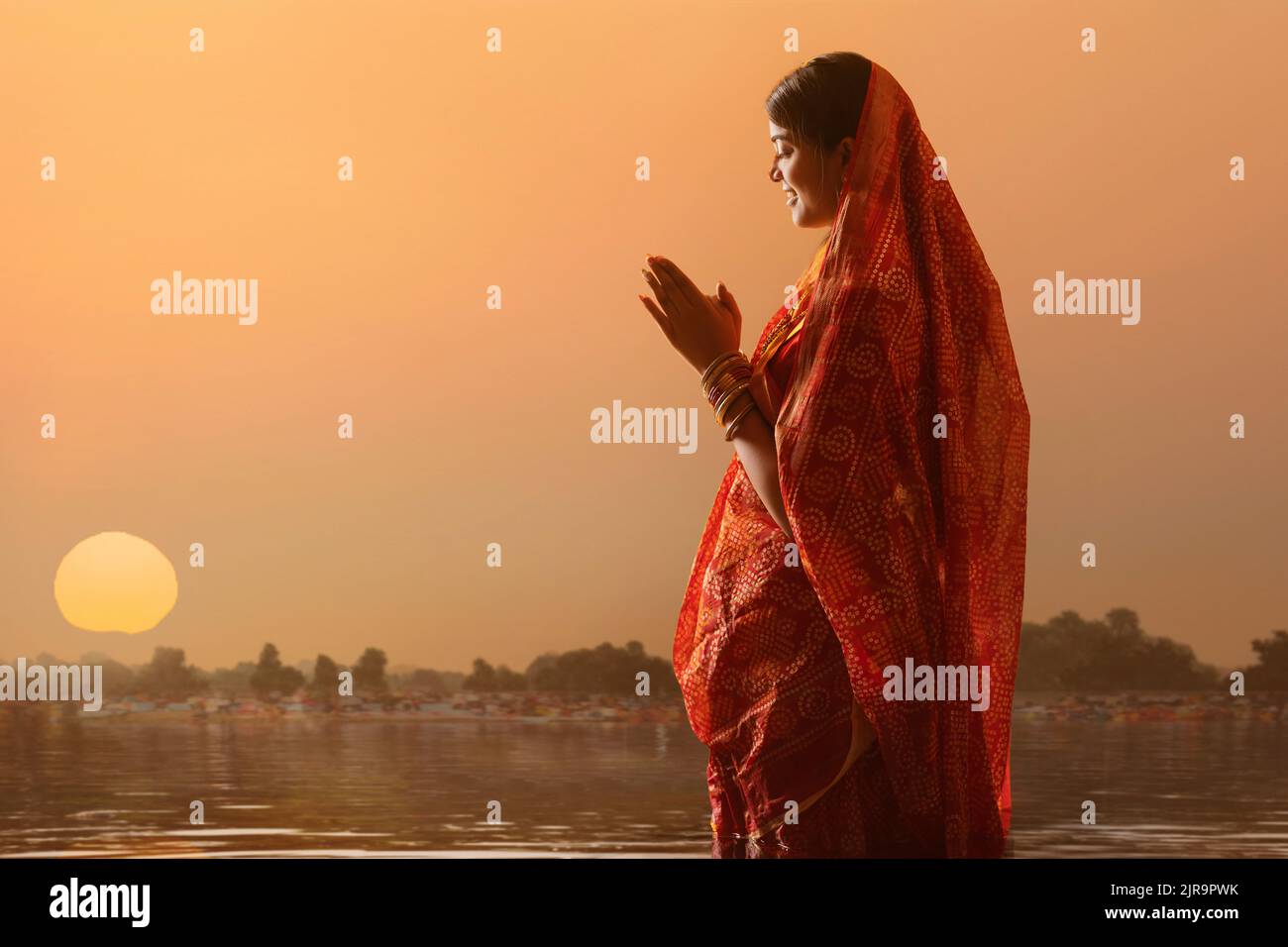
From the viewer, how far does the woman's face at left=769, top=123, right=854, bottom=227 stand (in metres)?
1.57

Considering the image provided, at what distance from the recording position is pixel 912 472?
4.92 feet

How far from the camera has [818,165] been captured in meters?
1.57

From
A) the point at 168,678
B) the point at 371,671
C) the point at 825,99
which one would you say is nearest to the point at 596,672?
the point at 371,671

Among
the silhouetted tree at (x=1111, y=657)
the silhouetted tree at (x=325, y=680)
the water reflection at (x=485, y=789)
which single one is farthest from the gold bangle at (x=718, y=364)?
the silhouetted tree at (x=325, y=680)

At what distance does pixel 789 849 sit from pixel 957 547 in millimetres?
424

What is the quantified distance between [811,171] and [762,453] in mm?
362

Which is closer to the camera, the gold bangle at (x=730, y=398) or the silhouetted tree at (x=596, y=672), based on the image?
the gold bangle at (x=730, y=398)

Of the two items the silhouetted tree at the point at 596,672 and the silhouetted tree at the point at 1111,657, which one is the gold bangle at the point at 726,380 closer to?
the silhouetted tree at the point at 596,672

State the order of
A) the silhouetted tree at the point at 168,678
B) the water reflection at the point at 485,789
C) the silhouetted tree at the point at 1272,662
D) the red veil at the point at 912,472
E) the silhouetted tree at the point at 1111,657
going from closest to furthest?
the red veil at the point at 912,472
the water reflection at the point at 485,789
the silhouetted tree at the point at 1272,662
the silhouetted tree at the point at 1111,657
the silhouetted tree at the point at 168,678

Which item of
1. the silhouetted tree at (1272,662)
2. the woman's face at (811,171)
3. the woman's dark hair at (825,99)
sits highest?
the woman's dark hair at (825,99)

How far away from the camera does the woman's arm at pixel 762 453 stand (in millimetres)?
1551

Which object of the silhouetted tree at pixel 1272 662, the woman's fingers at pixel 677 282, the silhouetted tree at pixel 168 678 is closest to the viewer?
the woman's fingers at pixel 677 282

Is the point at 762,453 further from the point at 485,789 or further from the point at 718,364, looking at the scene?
the point at 485,789
